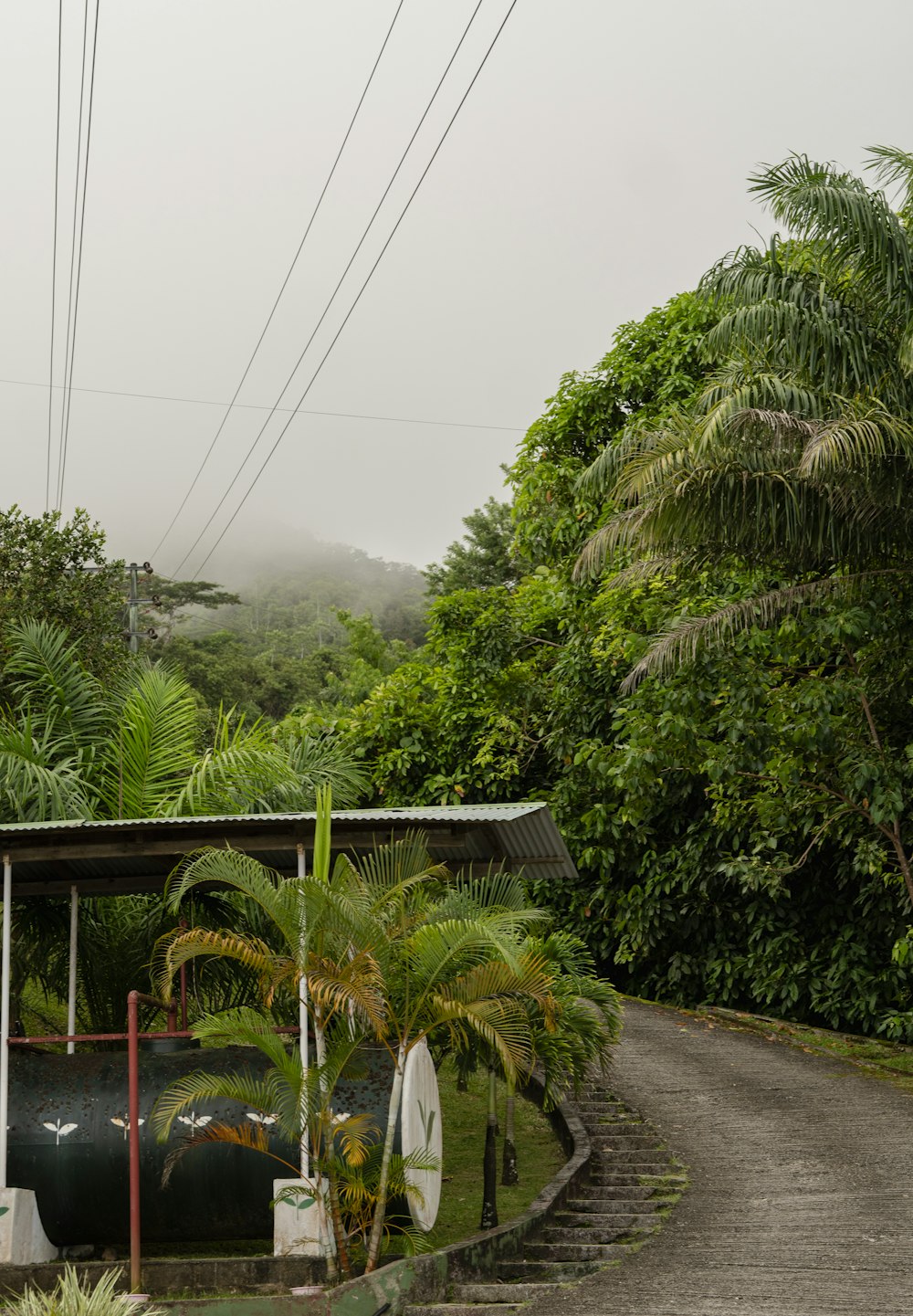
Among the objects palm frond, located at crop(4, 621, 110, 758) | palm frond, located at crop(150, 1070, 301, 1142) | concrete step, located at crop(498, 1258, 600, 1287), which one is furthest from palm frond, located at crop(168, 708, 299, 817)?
concrete step, located at crop(498, 1258, 600, 1287)

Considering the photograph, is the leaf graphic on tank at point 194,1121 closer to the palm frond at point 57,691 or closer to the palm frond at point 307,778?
the palm frond at point 307,778

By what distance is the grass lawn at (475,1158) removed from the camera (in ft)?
29.9

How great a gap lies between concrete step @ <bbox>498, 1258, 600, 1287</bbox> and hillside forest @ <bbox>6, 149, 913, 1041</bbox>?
5.35m

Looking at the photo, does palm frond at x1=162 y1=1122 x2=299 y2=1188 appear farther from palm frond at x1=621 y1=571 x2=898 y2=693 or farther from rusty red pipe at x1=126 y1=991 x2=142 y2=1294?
palm frond at x1=621 y1=571 x2=898 y2=693

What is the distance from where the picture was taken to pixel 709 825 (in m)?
18.9

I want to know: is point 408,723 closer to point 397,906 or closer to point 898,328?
point 898,328

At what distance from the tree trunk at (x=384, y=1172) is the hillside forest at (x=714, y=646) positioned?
475cm

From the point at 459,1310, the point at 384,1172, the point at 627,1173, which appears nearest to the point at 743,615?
the point at 627,1173

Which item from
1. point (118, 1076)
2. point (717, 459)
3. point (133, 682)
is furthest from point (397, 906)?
point (133, 682)

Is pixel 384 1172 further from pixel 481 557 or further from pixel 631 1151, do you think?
pixel 481 557

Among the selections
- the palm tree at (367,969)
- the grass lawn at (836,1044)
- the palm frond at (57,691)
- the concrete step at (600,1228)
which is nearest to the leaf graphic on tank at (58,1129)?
the palm tree at (367,969)

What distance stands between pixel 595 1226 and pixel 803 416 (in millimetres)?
7626

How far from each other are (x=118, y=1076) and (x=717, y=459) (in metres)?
7.55

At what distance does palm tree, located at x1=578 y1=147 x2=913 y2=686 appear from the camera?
11.7 metres
